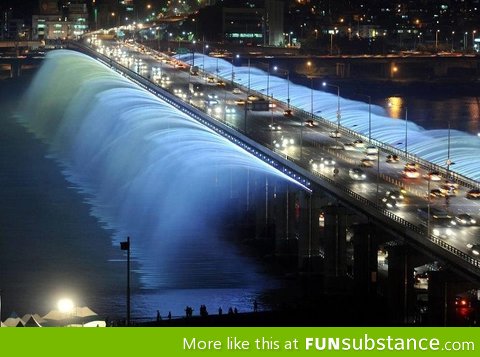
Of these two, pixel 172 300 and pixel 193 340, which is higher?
pixel 193 340

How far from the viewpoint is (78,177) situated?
174 feet

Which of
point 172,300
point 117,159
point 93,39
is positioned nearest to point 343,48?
point 93,39

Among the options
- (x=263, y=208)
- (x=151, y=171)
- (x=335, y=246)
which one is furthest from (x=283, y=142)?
(x=335, y=246)

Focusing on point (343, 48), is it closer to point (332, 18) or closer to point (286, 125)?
point (332, 18)

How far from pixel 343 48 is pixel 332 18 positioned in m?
18.7

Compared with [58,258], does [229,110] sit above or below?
above

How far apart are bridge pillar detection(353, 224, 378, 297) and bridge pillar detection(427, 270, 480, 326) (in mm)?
4880

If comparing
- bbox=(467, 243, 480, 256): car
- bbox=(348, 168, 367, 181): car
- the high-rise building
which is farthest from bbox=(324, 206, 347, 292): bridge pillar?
the high-rise building

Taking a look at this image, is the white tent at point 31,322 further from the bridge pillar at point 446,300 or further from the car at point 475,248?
the car at point 475,248

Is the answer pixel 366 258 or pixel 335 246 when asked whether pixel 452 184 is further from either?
pixel 366 258

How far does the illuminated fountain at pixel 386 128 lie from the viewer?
155ft

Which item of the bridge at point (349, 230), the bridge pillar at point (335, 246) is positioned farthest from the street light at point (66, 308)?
the bridge pillar at point (335, 246)

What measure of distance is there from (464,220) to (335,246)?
459cm

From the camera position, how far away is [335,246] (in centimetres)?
3375
